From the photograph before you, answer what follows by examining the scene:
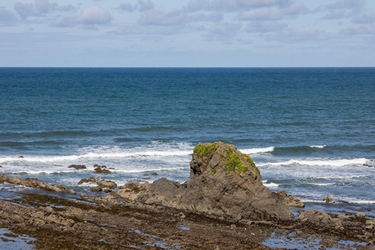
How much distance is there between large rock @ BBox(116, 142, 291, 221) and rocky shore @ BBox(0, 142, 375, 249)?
0.19 feet

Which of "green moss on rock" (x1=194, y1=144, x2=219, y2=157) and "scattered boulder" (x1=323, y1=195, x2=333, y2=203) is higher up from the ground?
"green moss on rock" (x1=194, y1=144, x2=219, y2=157)

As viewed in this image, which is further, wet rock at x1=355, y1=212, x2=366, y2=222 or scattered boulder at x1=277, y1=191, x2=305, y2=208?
scattered boulder at x1=277, y1=191, x2=305, y2=208

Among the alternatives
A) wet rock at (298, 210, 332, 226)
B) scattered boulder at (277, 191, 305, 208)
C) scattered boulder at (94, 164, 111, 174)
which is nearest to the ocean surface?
scattered boulder at (94, 164, 111, 174)

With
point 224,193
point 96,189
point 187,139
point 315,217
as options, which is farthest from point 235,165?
point 187,139

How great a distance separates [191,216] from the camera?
31594mm

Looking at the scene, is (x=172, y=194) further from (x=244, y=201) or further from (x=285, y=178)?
(x=285, y=178)

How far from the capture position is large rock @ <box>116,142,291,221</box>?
32.2 metres

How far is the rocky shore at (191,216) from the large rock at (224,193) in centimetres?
6

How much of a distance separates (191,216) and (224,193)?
2518 mm

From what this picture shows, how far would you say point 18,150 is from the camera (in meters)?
51.6

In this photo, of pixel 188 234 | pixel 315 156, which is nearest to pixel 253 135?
pixel 315 156

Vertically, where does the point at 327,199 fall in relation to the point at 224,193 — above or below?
below

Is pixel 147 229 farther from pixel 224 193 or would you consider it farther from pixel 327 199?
pixel 327 199

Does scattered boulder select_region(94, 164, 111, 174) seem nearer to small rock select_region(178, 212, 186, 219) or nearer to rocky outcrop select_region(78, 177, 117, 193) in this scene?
rocky outcrop select_region(78, 177, 117, 193)
